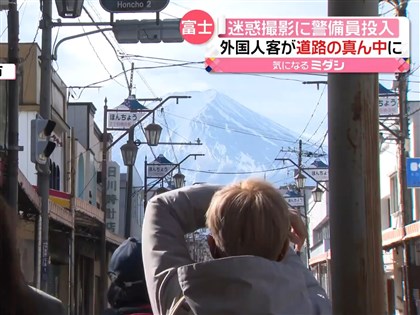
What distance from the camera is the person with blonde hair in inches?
97.0

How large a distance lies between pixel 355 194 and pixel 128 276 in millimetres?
1279

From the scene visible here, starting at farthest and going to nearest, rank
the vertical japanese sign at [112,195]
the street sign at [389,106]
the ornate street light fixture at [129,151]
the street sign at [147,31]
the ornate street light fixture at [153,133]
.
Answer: the vertical japanese sign at [112,195]
the ornate street light fixture at [129,151]
the ornate street light fixture at [153,133]
the street sign at [389,106]
the street sign at [147,31]

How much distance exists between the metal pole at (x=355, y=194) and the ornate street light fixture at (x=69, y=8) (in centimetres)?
1033

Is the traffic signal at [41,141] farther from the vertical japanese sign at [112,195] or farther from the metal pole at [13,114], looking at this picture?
the vertical japanese sign at [112,195]

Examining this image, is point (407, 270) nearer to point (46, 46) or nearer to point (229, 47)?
point (46, 46)

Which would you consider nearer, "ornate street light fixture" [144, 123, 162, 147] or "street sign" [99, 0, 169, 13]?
"street sign" [99, 0, 169, 13]

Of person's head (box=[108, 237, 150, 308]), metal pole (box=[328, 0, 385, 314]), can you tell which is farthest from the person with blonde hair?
metal pole (box=[328, 0, 385, 314])

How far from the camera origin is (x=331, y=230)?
3.98 metres

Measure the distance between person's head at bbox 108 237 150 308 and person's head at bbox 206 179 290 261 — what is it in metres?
0.82

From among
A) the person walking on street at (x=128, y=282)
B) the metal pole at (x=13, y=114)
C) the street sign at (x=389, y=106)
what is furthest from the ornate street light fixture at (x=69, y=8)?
the street sign at (x=389, y=106)

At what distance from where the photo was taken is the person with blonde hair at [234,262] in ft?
8.08

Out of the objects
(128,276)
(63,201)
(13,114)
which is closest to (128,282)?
(128,276)
